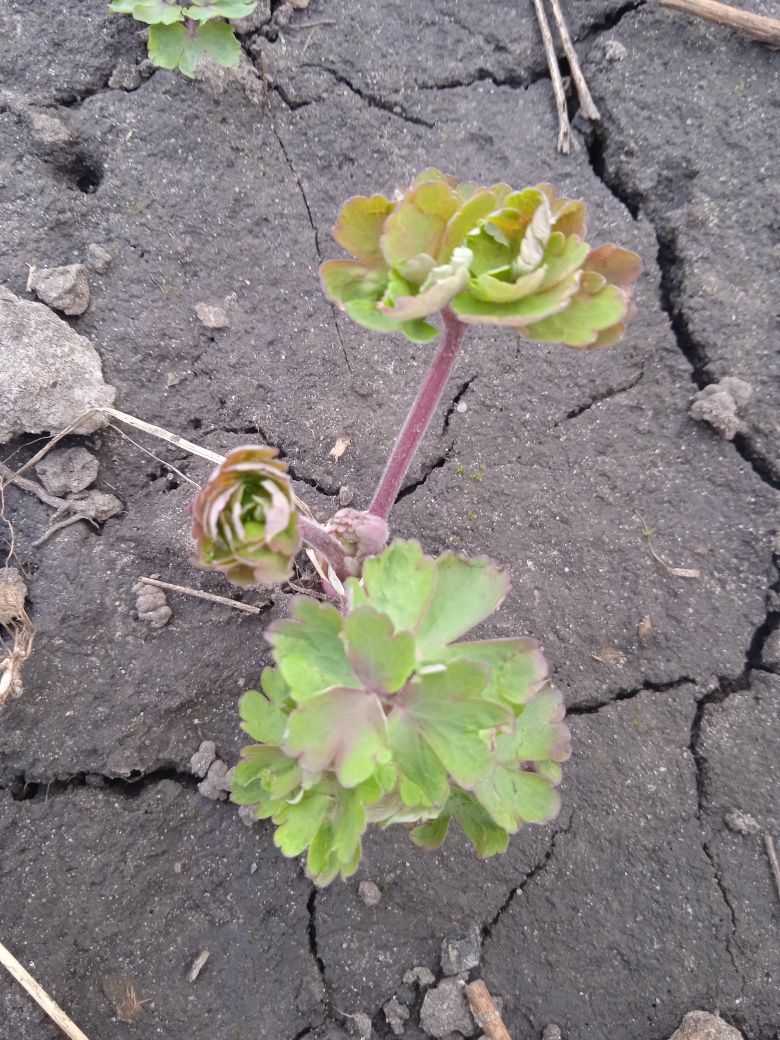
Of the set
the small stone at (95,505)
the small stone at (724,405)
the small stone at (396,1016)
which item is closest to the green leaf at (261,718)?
the small stone at (95,505)

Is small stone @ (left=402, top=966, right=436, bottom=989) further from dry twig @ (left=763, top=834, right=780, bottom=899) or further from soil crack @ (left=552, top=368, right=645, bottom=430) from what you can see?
soil crack @ (left=552, top=368, right=645, bottom=430)

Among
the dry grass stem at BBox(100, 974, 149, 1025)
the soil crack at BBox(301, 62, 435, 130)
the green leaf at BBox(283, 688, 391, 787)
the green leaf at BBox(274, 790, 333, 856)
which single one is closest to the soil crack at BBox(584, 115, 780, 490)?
the soil crack at BBox(301, 62, 435, 130)

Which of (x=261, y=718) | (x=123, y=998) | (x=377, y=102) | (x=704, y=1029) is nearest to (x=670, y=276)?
(x=377, y=102)

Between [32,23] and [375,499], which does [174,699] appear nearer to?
[375,499]

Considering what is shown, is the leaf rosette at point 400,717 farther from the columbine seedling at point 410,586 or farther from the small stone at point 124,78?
the small stone at point 124,78

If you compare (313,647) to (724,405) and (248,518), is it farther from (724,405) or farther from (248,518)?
(724,405)

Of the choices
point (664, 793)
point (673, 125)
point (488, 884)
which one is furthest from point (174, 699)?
point (673, 125)
